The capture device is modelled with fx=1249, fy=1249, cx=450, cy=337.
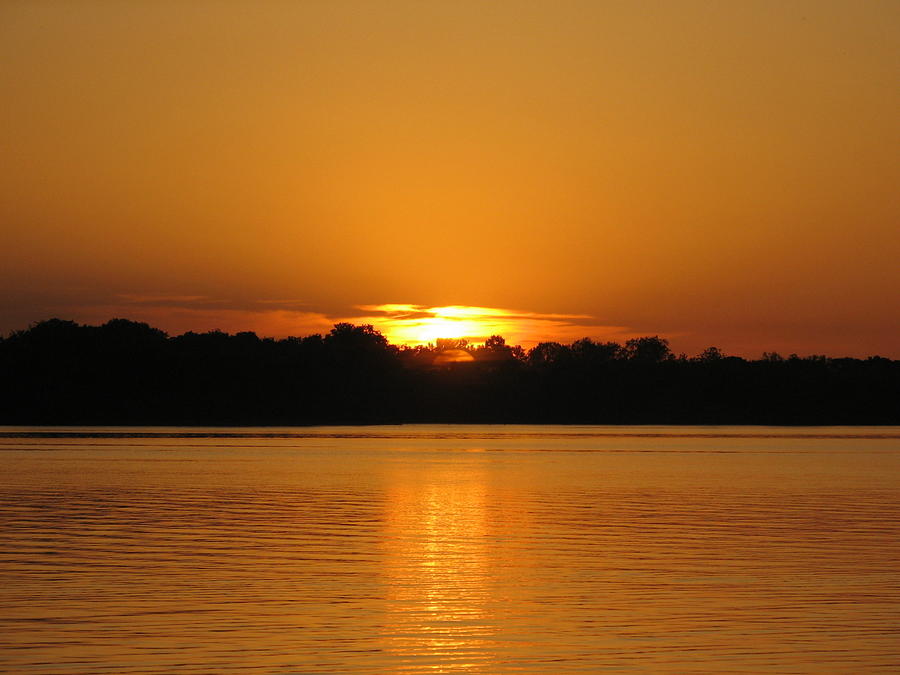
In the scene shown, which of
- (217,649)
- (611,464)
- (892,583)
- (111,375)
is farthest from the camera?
(111,375)

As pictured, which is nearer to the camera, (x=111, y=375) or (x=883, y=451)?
(x=883, y=451)

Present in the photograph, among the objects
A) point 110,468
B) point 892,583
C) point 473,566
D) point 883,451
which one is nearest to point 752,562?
point 892,583

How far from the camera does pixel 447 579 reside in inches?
920

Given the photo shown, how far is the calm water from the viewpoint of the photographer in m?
16.5

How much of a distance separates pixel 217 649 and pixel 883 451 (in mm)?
80064

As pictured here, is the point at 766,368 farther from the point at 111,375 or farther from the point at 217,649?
the point at 217,649

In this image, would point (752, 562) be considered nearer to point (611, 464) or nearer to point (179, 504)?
point (179, 504)

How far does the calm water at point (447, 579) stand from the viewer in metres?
16.5

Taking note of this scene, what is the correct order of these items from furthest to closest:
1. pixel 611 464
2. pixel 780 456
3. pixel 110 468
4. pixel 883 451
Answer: pixel 883 451, pixel 780 456, pixel 611 464, pixel 110 468

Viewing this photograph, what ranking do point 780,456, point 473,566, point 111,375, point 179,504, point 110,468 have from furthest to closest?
point 111,375 → point 780,456 → point 110,468 → point 179,504 → point 473,566

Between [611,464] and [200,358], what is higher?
[200,358]

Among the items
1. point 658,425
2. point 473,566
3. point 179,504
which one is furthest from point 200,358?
point 473,566

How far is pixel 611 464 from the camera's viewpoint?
7081 cm

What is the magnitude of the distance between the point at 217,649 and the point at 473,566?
9301 millimetres
